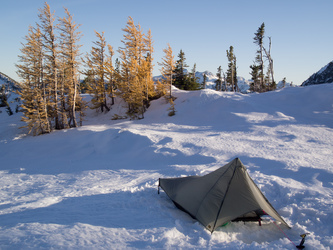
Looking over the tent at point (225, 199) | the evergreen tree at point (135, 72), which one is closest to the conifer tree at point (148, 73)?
the evergreen tree at point (135, 72)

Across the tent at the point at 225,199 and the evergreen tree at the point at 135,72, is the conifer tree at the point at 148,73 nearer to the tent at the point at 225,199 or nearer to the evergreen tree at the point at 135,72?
the evergreen tree at the point at 135,72

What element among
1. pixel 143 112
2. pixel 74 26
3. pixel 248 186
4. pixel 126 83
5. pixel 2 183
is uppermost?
pixel 74 26

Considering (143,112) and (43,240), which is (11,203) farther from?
(143,112)

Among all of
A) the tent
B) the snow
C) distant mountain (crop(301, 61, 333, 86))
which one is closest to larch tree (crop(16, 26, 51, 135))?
the snow

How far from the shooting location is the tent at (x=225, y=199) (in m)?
5.21

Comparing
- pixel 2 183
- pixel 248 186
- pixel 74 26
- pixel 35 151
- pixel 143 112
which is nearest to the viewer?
pixel 248 186

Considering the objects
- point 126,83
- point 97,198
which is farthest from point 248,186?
point 126,83

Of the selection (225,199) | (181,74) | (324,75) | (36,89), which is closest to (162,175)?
(225,199)

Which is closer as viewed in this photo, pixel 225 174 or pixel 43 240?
pixel 43 240

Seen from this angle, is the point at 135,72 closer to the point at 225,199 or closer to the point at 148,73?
the point at 148,73

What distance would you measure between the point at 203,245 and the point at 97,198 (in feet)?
14.5

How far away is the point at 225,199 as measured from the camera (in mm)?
5434

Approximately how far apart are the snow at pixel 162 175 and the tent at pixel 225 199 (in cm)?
30

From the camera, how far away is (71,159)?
13.7 m
